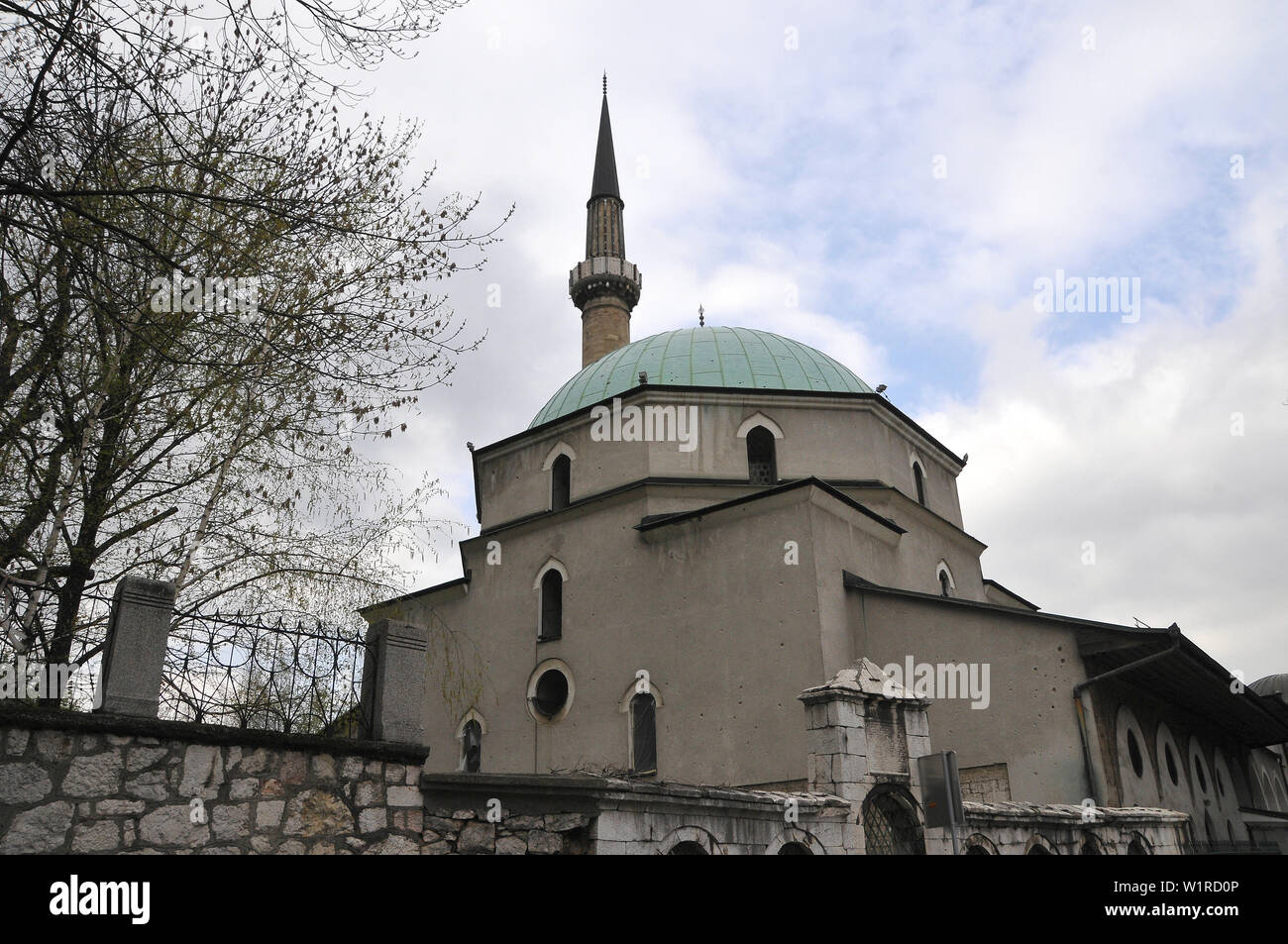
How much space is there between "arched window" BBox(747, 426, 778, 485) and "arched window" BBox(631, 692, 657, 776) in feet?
13.2

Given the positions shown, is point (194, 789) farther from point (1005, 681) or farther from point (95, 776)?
point (1005, 681)

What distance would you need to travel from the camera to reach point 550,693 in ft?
49.3

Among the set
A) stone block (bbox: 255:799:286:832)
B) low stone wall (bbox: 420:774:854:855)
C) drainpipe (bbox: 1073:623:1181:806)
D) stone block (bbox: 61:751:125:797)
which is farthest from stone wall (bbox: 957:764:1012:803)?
stone block (bbox: 61:751:125:797)

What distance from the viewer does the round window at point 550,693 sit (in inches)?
584

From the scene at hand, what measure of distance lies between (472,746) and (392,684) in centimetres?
980

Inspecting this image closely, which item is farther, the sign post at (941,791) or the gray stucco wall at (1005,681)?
the gray stucco wall at (1005,681)

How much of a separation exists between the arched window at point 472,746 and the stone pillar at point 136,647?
10.4m

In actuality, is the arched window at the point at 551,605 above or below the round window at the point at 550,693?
above

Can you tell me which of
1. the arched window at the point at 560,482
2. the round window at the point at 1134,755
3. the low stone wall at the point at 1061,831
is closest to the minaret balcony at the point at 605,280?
the arched window at the point at 560,482

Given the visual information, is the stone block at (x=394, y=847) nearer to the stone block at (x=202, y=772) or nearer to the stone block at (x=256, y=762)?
the stone block at (x=256, y=762)

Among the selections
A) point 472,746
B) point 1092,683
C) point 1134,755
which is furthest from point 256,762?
point 1134,755

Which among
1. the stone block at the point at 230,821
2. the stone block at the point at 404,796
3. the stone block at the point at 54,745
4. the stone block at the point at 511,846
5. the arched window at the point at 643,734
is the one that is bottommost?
the stone block at the point at 511,846
